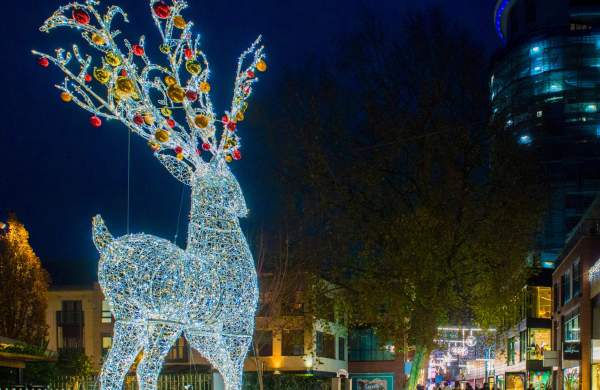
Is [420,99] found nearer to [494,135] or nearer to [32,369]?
[494,135]

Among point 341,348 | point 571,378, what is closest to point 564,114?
point 341,348

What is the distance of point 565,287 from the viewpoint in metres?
34.1

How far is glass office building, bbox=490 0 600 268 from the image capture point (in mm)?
70188

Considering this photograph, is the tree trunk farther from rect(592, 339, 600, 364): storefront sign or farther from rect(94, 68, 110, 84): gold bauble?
rect(94, 68, 110, 84): gold bauble

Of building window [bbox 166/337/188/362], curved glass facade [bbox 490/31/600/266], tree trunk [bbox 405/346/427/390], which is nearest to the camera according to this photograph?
tree trunk [bbox 405/346/427/390]

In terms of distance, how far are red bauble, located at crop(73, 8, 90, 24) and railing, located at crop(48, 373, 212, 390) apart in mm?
6353

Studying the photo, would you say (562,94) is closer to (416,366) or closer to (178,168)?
(416,366)

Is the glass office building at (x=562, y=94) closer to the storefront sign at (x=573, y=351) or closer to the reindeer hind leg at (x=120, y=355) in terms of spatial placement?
the storefront sign at (x=573, y=351)

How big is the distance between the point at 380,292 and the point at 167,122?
7.90 metres

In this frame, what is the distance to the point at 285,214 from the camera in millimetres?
18719

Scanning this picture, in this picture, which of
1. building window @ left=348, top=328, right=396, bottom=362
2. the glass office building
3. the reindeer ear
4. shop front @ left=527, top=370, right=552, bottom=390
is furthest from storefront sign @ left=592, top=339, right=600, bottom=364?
the glass office building

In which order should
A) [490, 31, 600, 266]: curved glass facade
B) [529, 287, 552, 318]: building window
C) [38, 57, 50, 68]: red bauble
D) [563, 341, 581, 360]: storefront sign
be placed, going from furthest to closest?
[490, 31, 600, 266]: curved glass facade, [529, 287, 552, 318]: building window, [563, 341, 581, 360]: storefront sign, [38, 57, 50, 68]: red bauble

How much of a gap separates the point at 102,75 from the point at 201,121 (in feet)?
4.68

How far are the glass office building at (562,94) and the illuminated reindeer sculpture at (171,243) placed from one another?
6057cm
